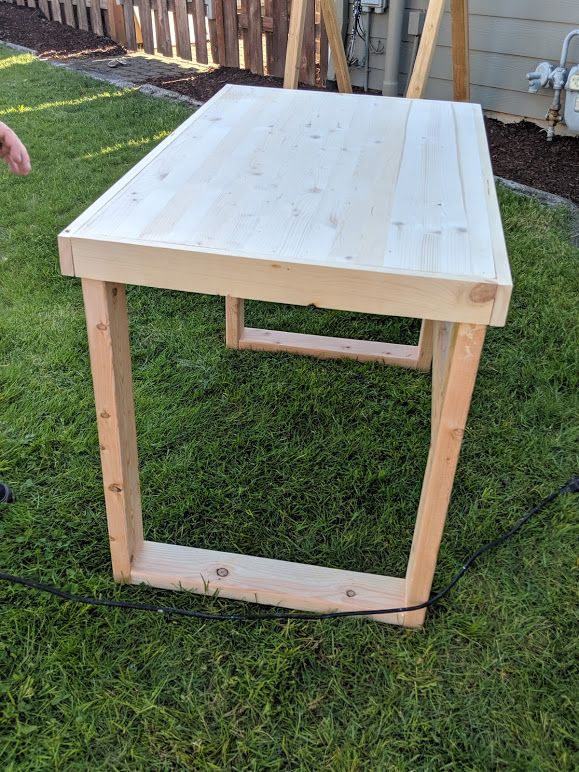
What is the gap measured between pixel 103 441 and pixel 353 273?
0.69 meters

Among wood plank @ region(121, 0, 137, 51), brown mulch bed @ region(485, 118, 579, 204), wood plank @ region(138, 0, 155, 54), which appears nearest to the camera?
brown mulch bed @ region(485, 118, 579, 204)

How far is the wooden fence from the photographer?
601 centimetres

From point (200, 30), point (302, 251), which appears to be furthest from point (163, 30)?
point (302, 251)

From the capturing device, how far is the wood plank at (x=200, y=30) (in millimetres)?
6828

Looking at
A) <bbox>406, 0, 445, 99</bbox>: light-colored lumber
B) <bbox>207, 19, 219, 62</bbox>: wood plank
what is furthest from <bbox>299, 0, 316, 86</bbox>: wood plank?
<bbox>406, 0, 445, 99</bbox>: light-colored lumber

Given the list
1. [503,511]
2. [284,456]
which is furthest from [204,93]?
[503,511]

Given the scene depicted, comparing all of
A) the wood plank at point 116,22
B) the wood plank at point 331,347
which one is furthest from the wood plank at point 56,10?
the wood plank at point 331,347

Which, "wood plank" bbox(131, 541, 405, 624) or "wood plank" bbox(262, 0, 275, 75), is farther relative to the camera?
"wood plank" bbox(262, 0, 275, 75)

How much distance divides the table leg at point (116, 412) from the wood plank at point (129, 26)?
7.34 meters

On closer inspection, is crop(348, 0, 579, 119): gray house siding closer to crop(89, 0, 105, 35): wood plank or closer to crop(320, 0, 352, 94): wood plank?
crop(320, 0, 352, 94): wood plank

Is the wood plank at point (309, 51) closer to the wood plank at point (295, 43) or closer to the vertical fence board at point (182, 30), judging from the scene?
the vertical fence board at point (182, 30)

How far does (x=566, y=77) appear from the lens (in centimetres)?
422

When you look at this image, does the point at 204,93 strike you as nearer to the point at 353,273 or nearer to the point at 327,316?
the point at 327,316

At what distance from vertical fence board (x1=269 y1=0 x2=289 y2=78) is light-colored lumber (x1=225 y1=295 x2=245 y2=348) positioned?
14.4 ft
